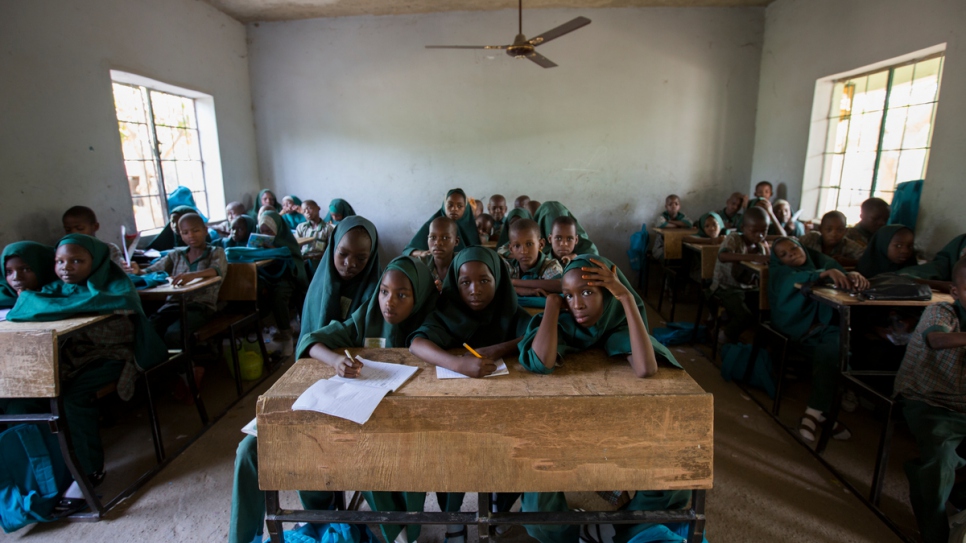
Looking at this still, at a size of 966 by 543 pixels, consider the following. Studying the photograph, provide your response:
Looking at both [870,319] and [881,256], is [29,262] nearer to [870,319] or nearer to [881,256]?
[870,319]

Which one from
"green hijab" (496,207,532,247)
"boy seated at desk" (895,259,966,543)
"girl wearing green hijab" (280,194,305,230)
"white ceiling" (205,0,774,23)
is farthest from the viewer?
"girl wearing green hijab" (280,194,305,230)

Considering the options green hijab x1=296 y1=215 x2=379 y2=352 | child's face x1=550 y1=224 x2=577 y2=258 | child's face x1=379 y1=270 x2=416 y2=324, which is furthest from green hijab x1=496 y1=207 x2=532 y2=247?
child's face x1=379 y1=270 x2=416 y2=324

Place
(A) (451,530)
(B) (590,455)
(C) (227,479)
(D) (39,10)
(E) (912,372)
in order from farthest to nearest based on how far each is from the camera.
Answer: (D) (39,10), (C) (227,479), (E) (912,372), (A) (451,530), (B) (590,455)

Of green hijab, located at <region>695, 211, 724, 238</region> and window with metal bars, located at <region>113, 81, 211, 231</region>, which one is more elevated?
window with metal bars, located at <region>113, 81, 211, 231</region>

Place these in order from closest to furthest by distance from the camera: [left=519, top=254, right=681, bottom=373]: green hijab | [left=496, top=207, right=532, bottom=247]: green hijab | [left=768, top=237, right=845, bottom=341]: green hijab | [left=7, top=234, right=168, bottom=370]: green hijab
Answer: [left=519, top=254, right=681, bottom=373]: green hijab
[left=7, top=234, right=168, bottom=370]: green hijab
[left=768, top=237, right=845, bottom=341]: green hijab
[left=496, top=207, right=532, bottom=247]: green hijab

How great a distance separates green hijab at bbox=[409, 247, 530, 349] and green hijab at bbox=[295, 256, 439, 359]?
0.24ft

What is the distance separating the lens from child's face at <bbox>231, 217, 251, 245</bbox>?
14.2ft

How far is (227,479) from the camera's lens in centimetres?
230

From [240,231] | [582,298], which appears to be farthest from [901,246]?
[240,231]

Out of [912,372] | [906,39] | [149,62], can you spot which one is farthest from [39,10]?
[906,39]

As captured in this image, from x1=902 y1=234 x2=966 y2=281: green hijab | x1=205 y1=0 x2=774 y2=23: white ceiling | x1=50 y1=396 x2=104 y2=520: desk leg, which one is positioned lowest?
x1=50 y1=396 x2=104 y2=520: desk leg

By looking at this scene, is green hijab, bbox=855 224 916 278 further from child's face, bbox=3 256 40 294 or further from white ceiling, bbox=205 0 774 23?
child's face, bbox=3 256 40 294

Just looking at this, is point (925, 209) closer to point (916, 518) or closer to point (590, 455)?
point (916, 518)

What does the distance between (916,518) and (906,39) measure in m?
3.79
